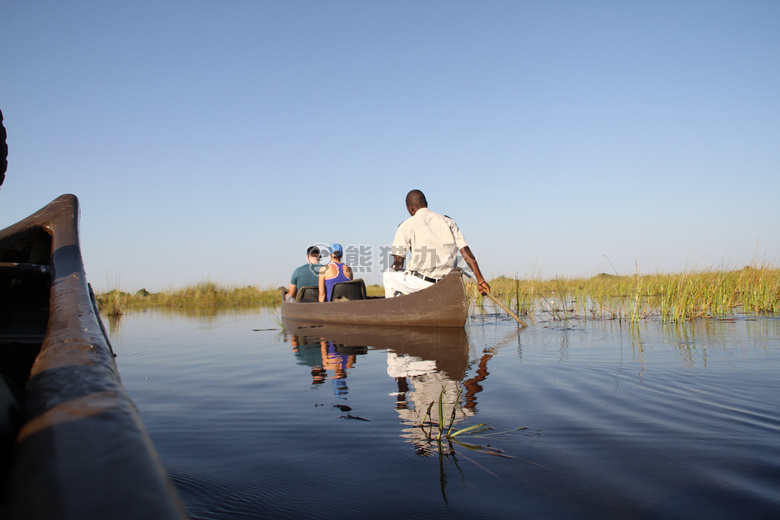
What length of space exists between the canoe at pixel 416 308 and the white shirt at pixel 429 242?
1.88 ft

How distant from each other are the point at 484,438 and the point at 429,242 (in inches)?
240

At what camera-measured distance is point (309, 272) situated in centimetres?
1213

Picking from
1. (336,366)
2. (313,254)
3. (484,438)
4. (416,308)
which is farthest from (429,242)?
(484,438)

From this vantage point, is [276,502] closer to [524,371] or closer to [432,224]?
[524,371]

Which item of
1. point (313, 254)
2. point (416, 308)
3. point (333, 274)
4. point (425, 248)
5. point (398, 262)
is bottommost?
point (416, 308)

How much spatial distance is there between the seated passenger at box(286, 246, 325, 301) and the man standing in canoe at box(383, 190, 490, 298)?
3385 millimetres

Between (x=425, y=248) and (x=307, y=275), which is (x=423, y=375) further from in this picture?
(x=307, y=275)

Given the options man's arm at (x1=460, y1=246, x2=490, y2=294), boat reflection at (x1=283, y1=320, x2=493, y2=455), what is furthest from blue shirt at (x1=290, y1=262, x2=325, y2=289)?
man's arm at (x1=460, y1=246, x2=490, y2=294)

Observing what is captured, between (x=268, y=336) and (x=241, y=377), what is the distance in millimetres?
4019

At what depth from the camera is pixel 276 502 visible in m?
1.78

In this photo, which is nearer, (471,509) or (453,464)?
(471,509)

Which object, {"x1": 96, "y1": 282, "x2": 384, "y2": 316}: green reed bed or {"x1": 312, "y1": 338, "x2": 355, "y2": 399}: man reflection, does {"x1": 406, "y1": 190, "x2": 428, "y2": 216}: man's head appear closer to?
{"x1": 312, "y1": 338, "x2": 355, "y2": 399}: man reflection


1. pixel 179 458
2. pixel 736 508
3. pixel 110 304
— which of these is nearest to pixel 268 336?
pixel 179 458

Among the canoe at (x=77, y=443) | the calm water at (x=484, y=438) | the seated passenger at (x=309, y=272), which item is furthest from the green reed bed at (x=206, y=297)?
the canoe at (x=77, y=443)
